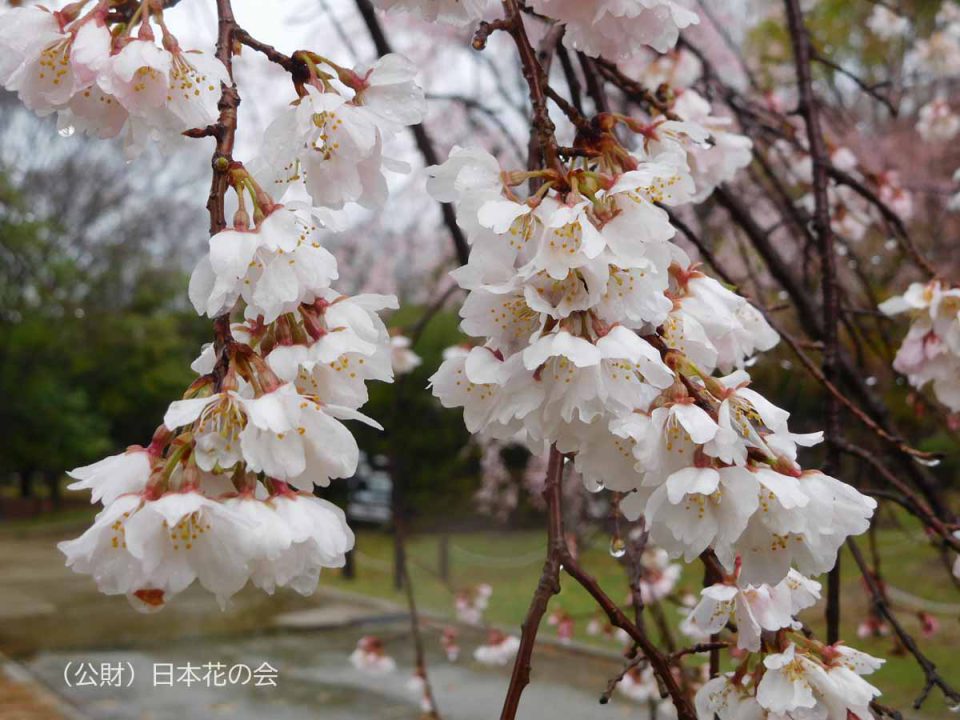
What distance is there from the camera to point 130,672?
4816 millimetres

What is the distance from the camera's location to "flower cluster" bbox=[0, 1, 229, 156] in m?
0.53

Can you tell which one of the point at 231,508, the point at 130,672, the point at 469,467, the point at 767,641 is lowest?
the point at 130,672

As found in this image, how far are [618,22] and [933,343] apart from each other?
2.16 feet

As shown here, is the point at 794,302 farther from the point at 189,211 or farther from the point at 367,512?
the point at 189,211

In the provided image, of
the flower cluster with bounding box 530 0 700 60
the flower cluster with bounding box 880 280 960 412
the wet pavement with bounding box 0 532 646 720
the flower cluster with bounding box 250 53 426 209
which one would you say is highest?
the flower cluster with bounding box 530 0 700 60

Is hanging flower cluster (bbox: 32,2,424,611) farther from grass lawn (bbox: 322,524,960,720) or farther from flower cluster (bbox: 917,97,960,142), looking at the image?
flower cluster (bbox: 917,97,960,142)

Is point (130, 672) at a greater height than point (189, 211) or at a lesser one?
lesser

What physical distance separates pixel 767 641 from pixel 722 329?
0.27 meters

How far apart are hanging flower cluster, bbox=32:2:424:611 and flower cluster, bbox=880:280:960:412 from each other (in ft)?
2.43

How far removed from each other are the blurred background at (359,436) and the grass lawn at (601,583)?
3 centimetres

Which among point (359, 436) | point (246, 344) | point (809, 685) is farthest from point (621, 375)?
point (359, 436)


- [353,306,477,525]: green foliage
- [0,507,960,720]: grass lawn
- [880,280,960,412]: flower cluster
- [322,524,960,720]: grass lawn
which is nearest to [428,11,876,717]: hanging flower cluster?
[880,280,960,412]: flower cluster

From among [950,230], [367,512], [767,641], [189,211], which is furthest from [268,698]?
[189,211]

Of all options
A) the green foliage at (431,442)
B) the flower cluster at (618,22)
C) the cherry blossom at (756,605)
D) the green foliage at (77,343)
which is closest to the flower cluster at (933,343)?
the cherry blossom at (756,605)
